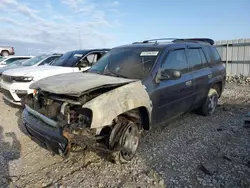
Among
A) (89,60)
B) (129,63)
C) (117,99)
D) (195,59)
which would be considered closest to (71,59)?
(89,60)

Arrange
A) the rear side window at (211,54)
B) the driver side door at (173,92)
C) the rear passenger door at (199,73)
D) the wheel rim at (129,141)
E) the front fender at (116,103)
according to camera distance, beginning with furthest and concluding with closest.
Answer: the rear side window at (211,54), the rear passenger door at (199,73), the driver side door at (173,92), the wheel rim at (129,141), the front fender at (116,103)

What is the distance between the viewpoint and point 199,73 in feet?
15.8

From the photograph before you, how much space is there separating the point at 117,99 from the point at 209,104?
3.45 m

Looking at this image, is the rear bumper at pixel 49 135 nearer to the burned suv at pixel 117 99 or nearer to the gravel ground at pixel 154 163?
the burned suv at pixel 117 99

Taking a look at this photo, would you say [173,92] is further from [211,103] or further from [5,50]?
[5,50]

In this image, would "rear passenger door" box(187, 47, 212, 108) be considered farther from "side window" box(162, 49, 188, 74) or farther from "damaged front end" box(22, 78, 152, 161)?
"damaged front end" box(22, 78, 152, 161)

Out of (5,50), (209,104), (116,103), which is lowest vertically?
(209,104)

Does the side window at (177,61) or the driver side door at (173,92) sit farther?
the side window at (177,61)

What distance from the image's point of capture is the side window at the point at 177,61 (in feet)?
13.1

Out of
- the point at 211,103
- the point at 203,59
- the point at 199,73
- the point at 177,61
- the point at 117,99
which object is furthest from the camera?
the point at 211,103

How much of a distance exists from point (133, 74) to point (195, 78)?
1565mm

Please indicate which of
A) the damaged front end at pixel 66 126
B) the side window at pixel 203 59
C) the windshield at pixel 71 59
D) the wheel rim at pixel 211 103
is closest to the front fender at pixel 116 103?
the damaged front end at pixel 66 126

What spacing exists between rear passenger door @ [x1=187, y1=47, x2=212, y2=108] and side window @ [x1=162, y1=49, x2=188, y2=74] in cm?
25

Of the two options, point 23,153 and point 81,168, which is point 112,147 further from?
point 23,153
